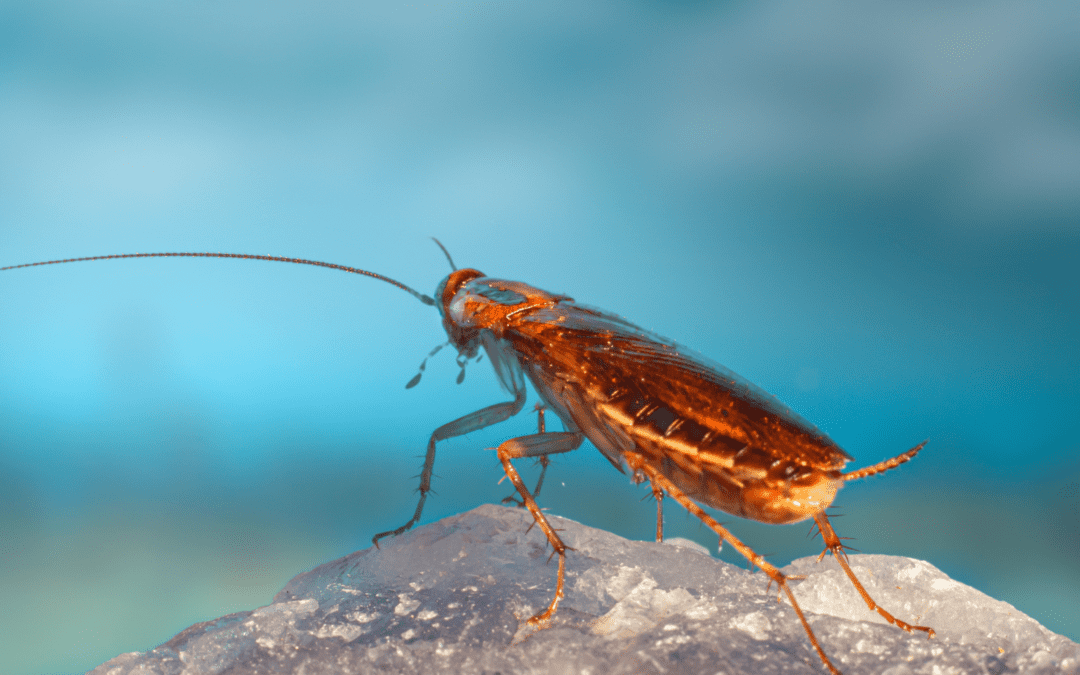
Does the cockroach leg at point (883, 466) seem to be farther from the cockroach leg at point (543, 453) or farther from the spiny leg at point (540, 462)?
the spiny leg at point (540, 462)

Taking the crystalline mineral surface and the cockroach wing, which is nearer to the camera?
the crystalline mineral surface

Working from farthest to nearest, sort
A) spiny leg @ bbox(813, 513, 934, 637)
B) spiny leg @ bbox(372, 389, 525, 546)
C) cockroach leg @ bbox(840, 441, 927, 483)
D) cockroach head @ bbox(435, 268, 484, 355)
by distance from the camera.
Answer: cockroach head @ bbox(435, 268, 484, 355) < spiny leg @ bbox(372, 389, 525, 546) < spiny leg @ bbox(813, 513, 934, 637) < cockroach leg @ bbox(840, 441, 927, 483)

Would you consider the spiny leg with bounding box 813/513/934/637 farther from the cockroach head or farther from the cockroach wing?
the cockroach head

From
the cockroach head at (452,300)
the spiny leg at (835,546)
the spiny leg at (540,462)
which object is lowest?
the spiny leg at (835,546)

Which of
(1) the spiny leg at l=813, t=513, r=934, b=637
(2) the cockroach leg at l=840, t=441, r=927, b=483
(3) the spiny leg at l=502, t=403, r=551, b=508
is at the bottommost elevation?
(1) the spiny leg at l=813, t=513, r=934, b=637

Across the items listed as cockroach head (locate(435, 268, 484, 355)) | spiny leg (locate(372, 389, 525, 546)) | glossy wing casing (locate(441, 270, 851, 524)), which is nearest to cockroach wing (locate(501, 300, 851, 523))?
glossy wing casing (locate(441, 270, 851, 524))

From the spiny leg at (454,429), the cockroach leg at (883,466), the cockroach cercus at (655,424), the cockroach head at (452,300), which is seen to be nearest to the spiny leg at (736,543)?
the cockroach cercus at (655,424)
